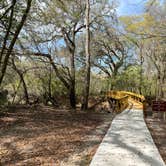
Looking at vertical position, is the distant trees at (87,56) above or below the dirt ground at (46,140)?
above

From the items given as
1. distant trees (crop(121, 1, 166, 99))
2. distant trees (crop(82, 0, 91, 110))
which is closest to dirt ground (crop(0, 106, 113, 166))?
distant trees (crop(82, 0, 91, 110))

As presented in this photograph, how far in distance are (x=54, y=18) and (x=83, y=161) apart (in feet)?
40.6

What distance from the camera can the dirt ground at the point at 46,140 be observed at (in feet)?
22.1

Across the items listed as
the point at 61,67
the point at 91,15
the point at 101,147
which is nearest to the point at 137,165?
the point at 101,147

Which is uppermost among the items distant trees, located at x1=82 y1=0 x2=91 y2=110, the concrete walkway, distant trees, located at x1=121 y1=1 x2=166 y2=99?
distant trees, located at x1=121 y1=1 x2=166 y2=99

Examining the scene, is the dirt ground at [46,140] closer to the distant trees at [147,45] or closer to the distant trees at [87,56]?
the distant trees at [87,56]

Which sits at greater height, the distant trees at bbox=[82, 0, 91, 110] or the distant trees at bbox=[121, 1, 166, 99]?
the distant trees at bbox=[121, 1, 166, 99]

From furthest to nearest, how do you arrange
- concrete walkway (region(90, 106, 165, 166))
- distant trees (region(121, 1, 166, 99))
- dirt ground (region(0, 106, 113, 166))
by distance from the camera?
distant trees (region(121, 1, 166, 99)) → dirt ground (region(0, 106, 113, 166)) → concrete walkway (region(90, 106, 165, 166))

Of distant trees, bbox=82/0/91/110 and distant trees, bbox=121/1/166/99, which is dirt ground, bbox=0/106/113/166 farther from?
distant trees, bbox=121/1/166/99

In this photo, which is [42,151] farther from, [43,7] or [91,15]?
[91,15]

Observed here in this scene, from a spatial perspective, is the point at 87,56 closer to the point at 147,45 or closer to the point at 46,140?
the point at 46,140

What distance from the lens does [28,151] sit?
730cm

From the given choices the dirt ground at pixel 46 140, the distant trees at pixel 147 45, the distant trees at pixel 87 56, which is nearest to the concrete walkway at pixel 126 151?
the dirt ground at pixel 46 140

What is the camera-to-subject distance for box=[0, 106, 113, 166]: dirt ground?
22.1 ft
